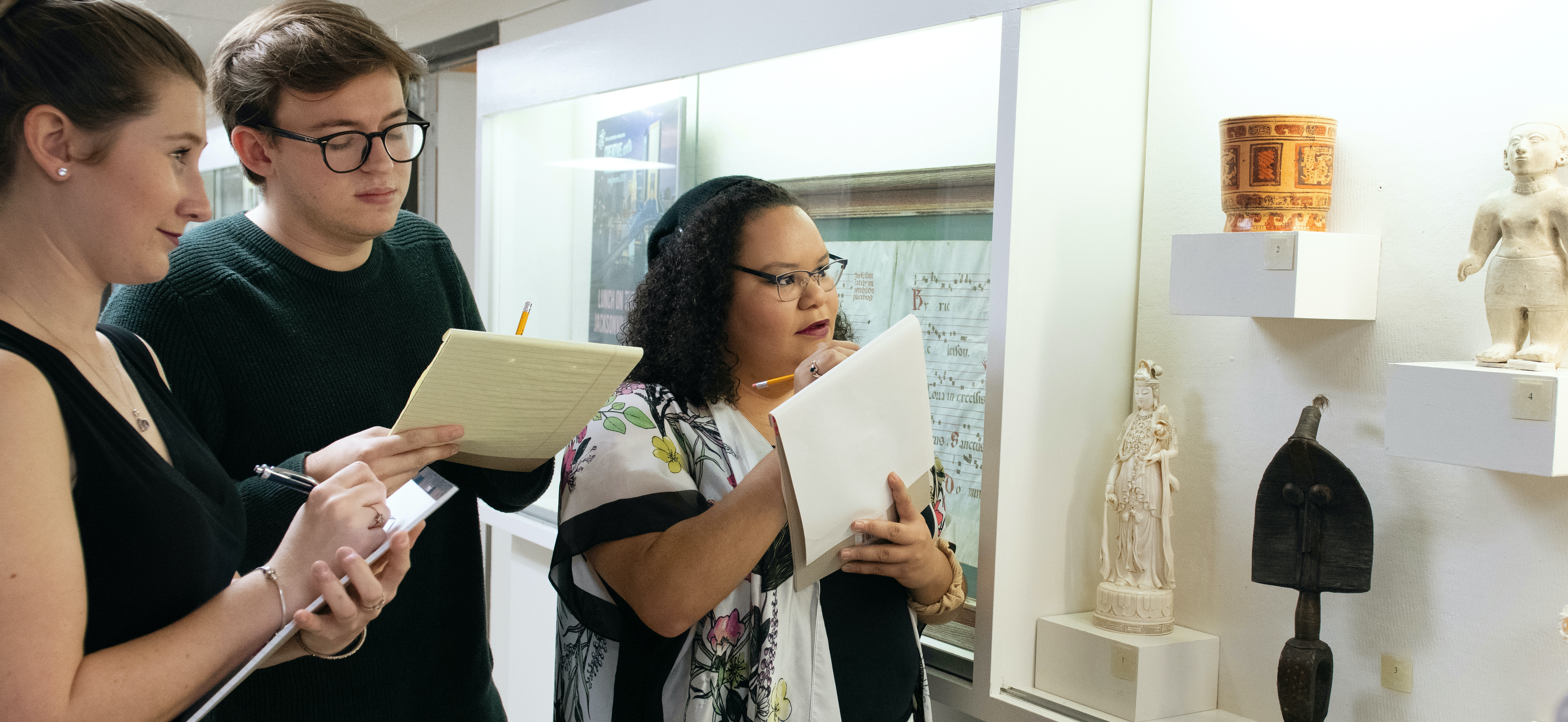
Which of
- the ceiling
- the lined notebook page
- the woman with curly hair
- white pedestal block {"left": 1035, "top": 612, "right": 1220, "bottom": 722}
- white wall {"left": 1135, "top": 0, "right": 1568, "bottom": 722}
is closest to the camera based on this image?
the lined notebook page

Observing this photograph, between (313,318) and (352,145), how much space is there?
229mm

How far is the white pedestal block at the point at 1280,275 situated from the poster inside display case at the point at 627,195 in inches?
51.3

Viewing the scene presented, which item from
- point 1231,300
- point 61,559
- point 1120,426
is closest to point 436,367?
point 61,559

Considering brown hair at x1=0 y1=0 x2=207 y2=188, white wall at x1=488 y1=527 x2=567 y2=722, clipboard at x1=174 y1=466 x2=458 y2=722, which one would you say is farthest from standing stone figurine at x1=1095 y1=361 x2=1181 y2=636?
white wall at x1=488 y1=527 x2=567 y2=722

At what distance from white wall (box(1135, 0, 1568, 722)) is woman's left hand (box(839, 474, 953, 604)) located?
27.7 inches

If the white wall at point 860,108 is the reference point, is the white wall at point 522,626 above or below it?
below

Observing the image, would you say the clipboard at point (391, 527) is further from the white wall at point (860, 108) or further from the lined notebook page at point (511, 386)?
the white wall at point (860, 108)

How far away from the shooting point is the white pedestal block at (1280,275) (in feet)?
5.22

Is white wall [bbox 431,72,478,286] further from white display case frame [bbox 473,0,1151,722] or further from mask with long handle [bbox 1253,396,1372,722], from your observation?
mask with long handle [bbox 1253,396,1372,722]

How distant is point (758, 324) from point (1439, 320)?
3.34 feet

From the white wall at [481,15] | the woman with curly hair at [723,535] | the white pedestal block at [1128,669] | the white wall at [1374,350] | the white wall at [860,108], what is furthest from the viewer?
the white wall at [481,15]

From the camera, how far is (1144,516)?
6.07ft

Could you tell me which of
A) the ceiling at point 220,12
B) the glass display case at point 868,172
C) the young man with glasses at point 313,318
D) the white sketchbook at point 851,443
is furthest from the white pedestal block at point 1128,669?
the ceiling at point 220,12

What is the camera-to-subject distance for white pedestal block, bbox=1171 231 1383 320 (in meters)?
1.59
